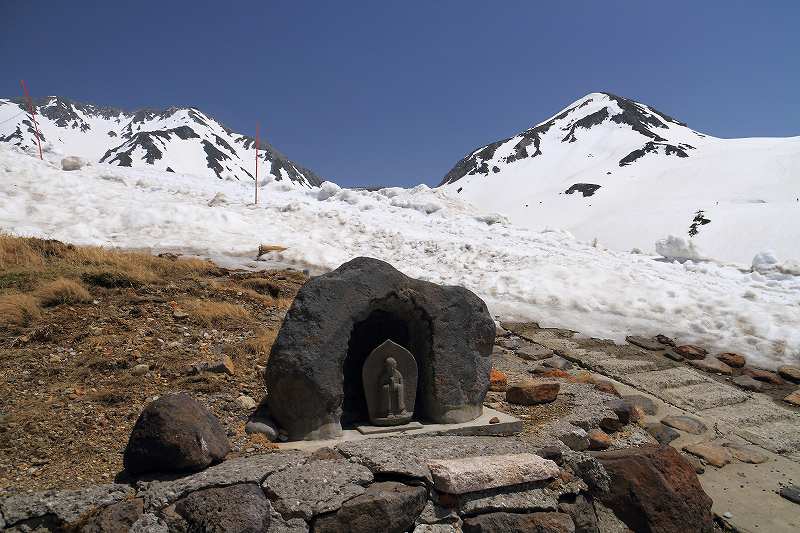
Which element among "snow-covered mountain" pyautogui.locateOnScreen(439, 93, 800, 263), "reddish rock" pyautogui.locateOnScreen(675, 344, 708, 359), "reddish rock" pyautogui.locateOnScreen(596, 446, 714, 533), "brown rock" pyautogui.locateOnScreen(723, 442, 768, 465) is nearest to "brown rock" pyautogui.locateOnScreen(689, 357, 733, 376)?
"reddish rock" pyautogui.locateOnScreen(675, 344, 708, 359)

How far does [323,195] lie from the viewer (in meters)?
21.7

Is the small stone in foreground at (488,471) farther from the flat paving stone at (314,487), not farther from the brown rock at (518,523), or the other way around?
the flat paving stone at (314,487)

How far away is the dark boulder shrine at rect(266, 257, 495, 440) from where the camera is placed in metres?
4.87

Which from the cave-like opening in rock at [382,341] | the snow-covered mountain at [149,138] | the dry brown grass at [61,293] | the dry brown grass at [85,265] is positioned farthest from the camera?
the snow-covered mountain at [149,138]

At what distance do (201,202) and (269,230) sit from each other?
12.2ft

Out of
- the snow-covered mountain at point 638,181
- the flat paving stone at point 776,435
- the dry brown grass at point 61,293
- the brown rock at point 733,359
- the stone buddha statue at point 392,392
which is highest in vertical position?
the snow-covered mountain at point 638,181

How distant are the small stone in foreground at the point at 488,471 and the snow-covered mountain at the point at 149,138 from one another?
273 feet

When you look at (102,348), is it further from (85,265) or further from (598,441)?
(598,441)

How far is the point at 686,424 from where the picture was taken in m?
7.13

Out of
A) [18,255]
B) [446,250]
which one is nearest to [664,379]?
[446,250]

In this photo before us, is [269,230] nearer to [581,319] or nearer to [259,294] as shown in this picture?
[259,294]

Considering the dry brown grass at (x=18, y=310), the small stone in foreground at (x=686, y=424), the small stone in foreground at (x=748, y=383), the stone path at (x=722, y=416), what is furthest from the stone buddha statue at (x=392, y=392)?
the small stone in foreground at (x=748, y=383)

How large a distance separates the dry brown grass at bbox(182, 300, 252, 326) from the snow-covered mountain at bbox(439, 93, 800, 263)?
16432 millimetres

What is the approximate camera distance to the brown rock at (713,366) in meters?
9.84
